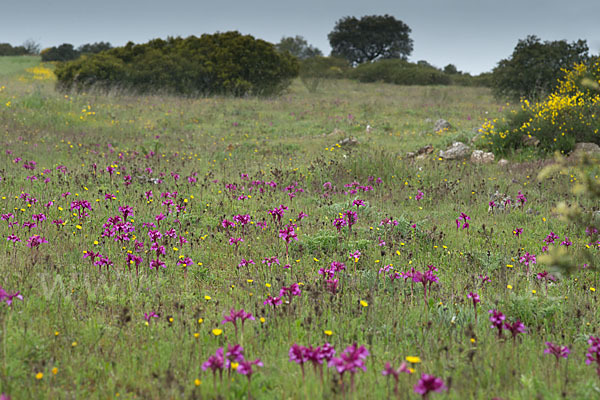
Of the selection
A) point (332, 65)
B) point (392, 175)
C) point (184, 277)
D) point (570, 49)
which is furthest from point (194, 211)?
point (332, 65)

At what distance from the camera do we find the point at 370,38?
6919cm

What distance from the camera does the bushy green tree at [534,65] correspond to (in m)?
23.2

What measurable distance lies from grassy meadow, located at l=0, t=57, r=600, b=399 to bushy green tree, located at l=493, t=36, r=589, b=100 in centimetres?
1501

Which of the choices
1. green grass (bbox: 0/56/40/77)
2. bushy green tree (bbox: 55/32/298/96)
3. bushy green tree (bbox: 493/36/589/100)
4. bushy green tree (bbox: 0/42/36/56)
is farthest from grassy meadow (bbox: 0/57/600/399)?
bushy green tree (bbox: 0/42/36/56)

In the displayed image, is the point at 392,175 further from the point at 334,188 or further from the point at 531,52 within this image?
the point at 531,52

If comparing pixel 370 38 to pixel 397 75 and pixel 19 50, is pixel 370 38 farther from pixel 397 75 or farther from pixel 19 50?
pixel 19 50

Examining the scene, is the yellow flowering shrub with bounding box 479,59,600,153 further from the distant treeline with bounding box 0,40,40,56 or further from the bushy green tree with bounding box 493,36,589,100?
the distant treeline with bounding box 0,40,40,56

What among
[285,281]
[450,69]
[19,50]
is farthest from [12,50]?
[285,281]

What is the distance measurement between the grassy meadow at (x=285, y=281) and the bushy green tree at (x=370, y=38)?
207 ft

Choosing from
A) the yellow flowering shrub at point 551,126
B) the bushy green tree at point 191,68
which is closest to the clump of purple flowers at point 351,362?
the yellow flowering shrub at point 551,126

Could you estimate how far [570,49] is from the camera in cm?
2362

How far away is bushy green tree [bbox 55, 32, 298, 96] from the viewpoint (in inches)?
945

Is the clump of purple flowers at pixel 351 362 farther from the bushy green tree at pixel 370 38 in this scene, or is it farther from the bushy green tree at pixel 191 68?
the bushy green tree at pixel 370 38

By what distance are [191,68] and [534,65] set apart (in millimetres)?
19053
